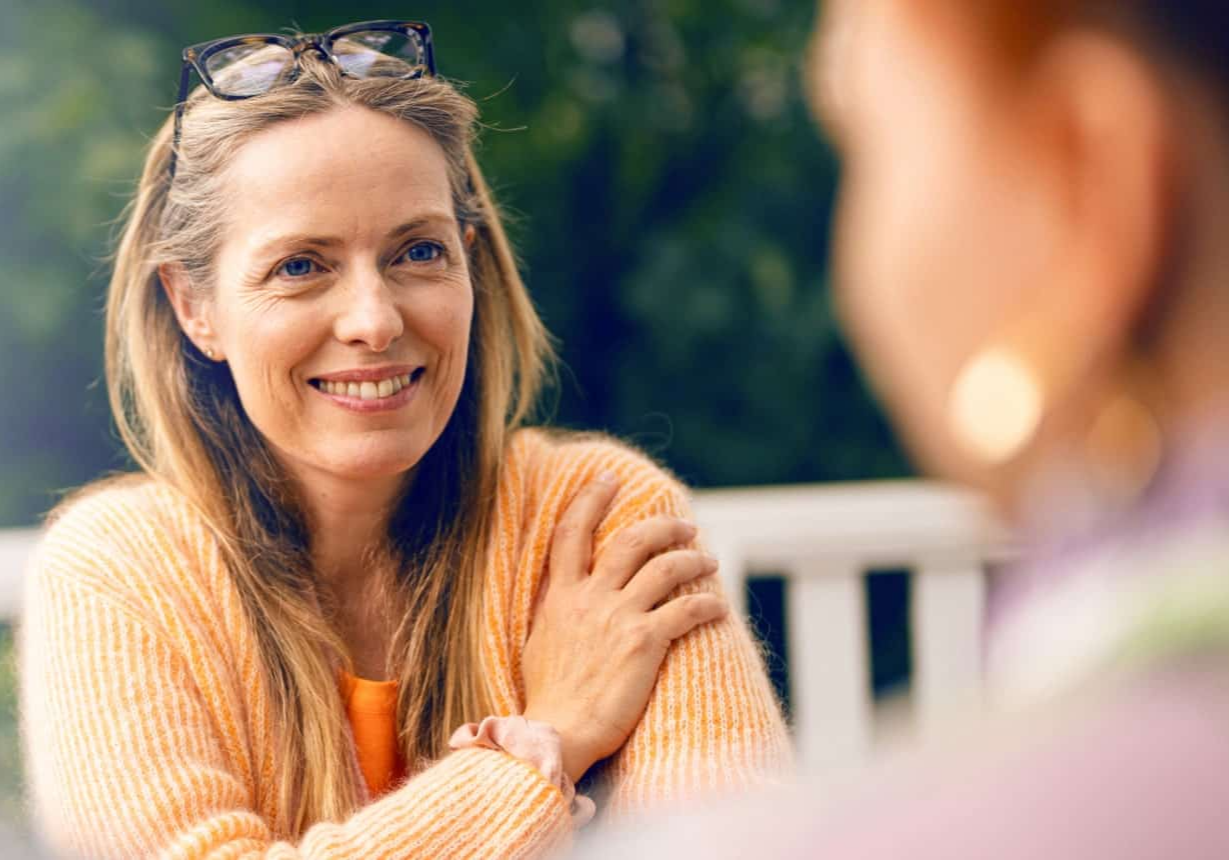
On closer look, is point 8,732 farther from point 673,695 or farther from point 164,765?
point 673,695

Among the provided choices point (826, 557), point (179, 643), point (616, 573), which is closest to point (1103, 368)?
point (616, 573)

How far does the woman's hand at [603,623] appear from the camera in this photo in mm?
1438

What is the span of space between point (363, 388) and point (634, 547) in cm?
32

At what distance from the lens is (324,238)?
141 cm

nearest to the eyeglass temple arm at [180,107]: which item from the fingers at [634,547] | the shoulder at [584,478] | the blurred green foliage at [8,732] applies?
the shoulder at [584,478]

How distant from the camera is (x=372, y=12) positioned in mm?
4254

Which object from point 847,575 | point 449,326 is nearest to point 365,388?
point 449,326

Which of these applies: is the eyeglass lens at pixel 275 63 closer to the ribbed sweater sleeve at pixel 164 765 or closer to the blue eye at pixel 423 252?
the blue eye at pixel 423 252

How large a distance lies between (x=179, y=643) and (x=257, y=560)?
132 millimetres

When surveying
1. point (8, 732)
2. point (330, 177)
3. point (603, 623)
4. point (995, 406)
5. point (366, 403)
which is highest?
point (330, 177)

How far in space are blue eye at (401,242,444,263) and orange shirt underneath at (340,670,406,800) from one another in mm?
429

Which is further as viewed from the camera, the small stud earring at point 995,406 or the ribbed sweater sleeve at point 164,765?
the ribbed sweater sleeve at point 164,765

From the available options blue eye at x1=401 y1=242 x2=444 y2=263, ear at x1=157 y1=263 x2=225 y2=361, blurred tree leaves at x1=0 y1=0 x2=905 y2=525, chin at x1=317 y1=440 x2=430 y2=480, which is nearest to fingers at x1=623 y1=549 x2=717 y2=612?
chin at x1=317 y1=440 x2=430 y2=480

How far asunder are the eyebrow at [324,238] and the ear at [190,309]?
154 millimetres
